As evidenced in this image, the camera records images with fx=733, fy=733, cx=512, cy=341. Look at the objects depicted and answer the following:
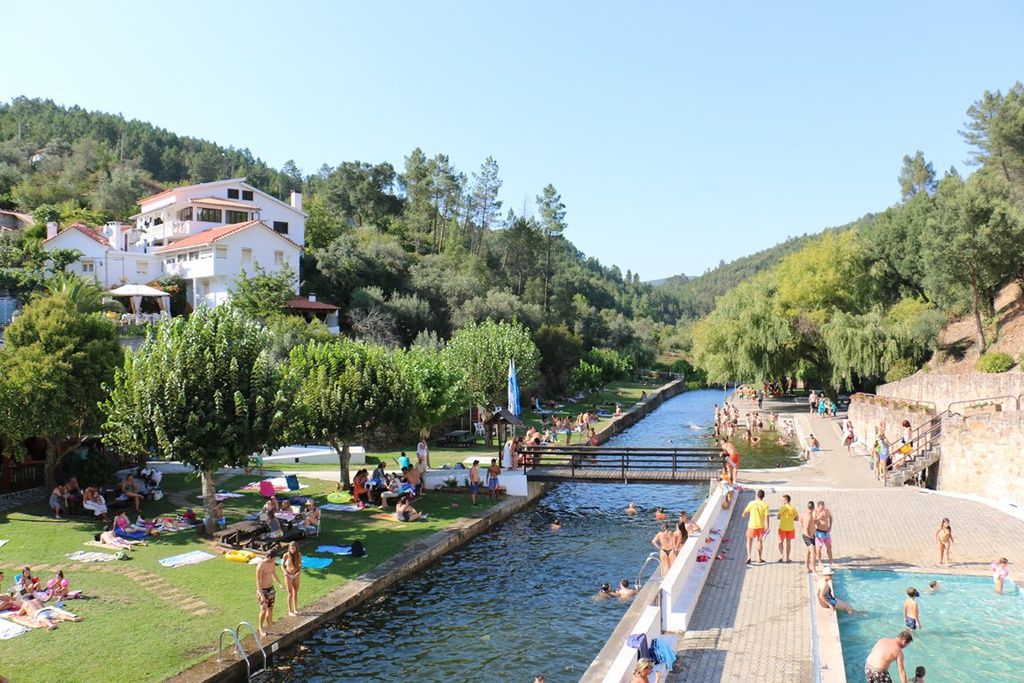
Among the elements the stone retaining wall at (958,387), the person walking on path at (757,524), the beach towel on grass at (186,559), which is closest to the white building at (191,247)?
the beach towel on grass at (186,559)

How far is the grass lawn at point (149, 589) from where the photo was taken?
11.5 metres

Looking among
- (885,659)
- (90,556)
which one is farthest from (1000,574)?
(90,556)

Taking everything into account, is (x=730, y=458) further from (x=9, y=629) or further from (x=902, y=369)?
(x=902, y=369)

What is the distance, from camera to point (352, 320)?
2014 inches

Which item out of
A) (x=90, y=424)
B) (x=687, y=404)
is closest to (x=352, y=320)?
(x=90, y=424)

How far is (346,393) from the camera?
2267cm

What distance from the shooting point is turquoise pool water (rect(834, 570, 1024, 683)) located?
1129cm

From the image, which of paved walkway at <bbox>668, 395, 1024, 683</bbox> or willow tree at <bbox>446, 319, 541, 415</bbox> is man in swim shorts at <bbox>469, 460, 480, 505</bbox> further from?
willow tree at <bbox>446, 319, 541, 415</bbox>

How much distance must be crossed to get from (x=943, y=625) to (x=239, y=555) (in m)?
14.3

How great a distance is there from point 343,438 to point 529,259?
6224 cm

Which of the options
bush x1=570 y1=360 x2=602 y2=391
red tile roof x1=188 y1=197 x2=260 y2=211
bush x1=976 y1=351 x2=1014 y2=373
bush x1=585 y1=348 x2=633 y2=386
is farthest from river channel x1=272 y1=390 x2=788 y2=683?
red tile roof x1=188 y1=197 x2=260 y2=211

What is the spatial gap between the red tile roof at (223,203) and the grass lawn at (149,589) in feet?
129

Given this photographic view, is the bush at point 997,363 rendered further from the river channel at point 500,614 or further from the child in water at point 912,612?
the child in water at point 912,612

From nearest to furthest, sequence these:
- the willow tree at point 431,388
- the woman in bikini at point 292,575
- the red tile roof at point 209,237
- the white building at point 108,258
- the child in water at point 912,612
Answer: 1. the child in water at point 912,612
2. the woman in bikini at point 292,575
3. the willow tree at point 431,388
4. the red tile roof at point 209,237
5. the white building at point 108,258
